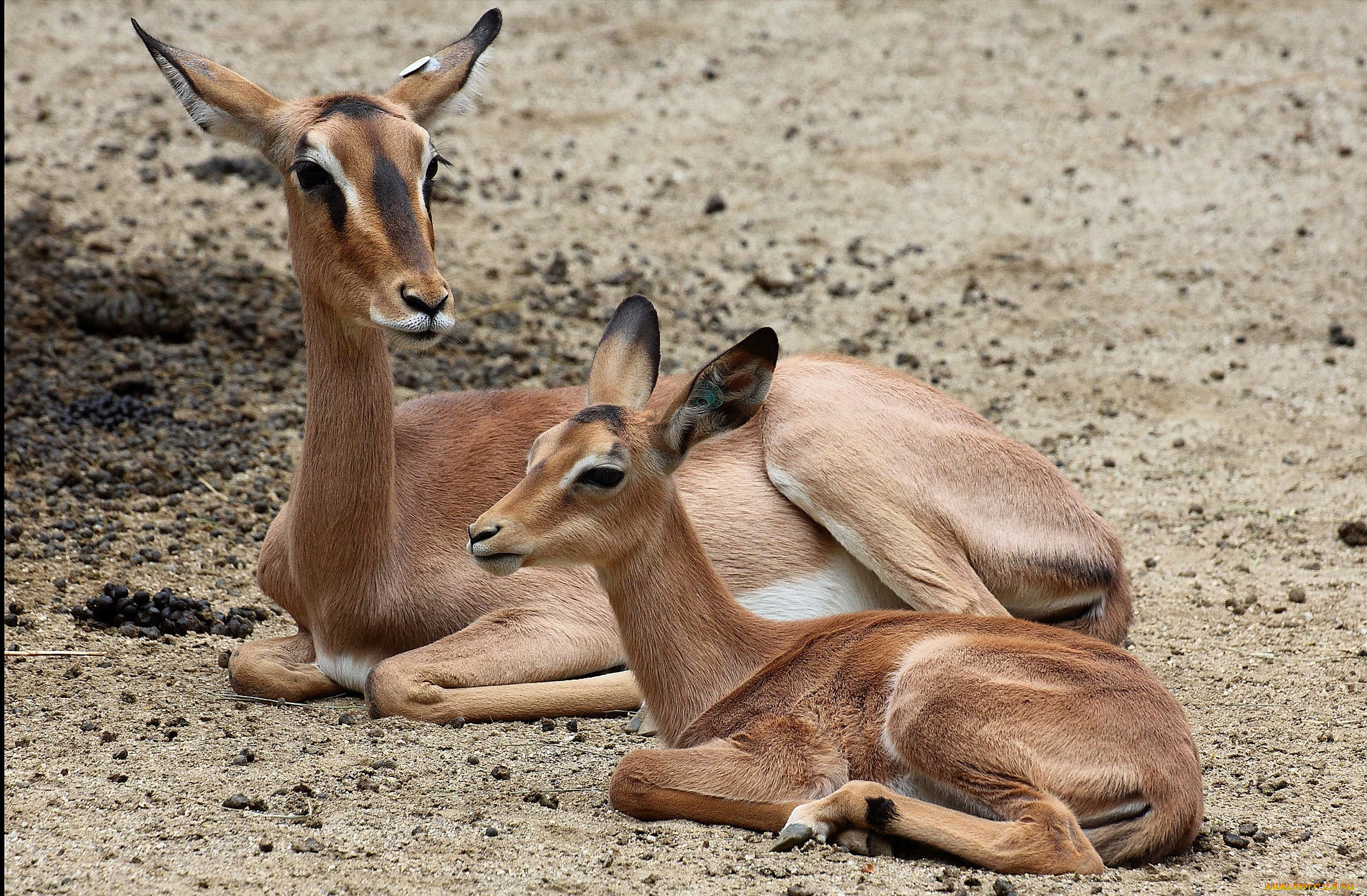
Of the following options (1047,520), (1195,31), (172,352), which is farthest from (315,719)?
(1195,31)

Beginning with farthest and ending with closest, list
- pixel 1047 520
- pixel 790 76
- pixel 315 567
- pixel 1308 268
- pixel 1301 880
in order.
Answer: pixel 790 76 → pixel 1308 268 → pixel 1047 520 → pixel 315 567 → pixel 1301 880

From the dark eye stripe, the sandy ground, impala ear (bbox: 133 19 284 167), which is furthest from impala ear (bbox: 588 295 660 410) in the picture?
impala ear (bbox: 133 19 284 167)

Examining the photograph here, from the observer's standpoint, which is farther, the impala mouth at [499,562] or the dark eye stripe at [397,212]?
the dark eye stripe at [397,212]

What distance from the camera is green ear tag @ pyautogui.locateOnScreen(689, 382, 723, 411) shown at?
488 cm

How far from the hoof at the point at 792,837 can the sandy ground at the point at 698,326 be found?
0.07m

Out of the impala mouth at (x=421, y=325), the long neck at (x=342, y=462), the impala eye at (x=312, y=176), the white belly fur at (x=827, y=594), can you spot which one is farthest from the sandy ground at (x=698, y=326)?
the impala eye at (x=312, y=176)

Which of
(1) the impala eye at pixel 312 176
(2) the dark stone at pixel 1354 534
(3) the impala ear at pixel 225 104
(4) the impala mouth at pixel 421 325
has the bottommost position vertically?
(2) the dark stone at pixel 1354 534

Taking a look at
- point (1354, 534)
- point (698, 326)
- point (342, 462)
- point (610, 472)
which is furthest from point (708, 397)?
point (698, 326)

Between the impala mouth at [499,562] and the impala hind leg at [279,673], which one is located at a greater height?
the impala mouth at [499,562]

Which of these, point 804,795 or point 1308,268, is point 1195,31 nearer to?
point 1308,268

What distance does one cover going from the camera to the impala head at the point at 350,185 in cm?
549

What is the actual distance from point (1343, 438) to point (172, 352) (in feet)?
23.7

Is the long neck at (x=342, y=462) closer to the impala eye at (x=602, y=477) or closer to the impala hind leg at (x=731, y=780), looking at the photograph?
the impala eye at (x=602, y=477)

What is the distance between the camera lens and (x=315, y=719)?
5.93 m
